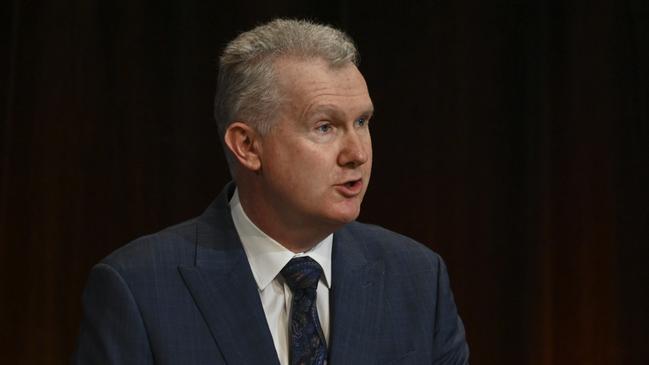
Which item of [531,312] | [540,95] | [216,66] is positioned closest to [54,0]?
[216,66]

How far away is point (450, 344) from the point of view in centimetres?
219

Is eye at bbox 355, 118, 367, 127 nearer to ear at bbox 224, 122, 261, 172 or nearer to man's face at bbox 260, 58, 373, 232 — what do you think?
man's face at bbox 260, 58, 373, 232

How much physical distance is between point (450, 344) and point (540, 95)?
1.32 meters

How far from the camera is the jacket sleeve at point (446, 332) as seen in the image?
217cm

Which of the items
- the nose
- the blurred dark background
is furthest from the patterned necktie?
the blurred dark background

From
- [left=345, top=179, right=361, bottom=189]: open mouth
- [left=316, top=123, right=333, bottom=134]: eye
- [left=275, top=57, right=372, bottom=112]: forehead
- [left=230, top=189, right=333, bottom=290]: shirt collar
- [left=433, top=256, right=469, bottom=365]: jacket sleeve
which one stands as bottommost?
[left=433, top=256, right=469, bottom=365]: jacket sleeve

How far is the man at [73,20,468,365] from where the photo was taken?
1.94 meters

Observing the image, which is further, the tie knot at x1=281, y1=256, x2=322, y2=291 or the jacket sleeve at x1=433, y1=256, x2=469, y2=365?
the jacket sleeve at x1=433, y1=256, x2=469, y2=365

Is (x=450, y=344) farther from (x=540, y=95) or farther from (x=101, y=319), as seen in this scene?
(x=540, y=95)

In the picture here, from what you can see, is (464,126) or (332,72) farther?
(464,126)

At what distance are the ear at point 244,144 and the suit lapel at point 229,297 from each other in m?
0.16

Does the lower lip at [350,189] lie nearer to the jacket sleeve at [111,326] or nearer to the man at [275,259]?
the man at [275,259]

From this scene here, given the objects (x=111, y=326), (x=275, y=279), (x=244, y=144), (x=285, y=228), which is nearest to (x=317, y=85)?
(x=244, y=144)

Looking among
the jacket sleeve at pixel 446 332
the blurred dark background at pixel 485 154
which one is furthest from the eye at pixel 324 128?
the blurred dark background at pixel 485 154
